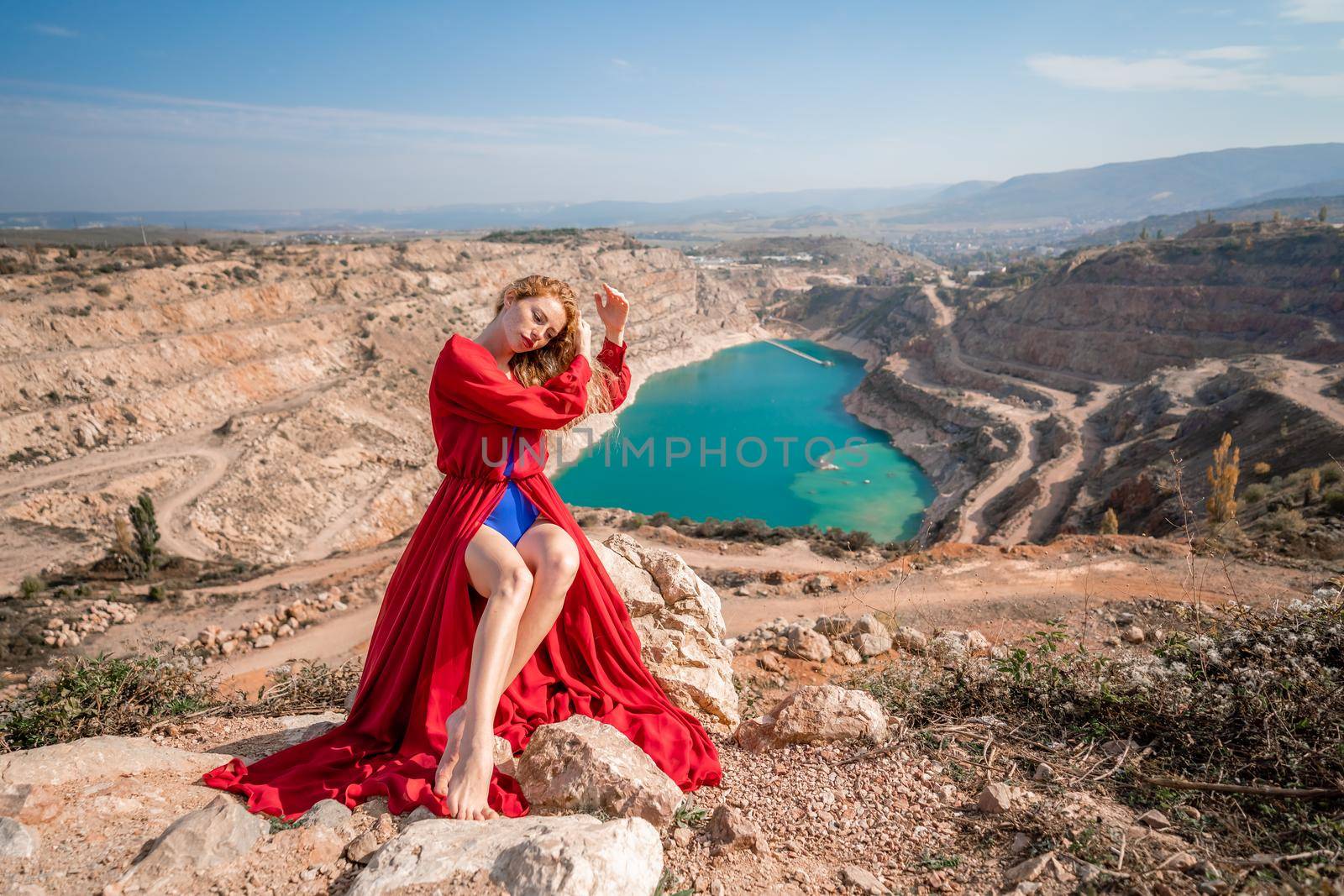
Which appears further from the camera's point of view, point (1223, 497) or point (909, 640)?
point (1223, 497)

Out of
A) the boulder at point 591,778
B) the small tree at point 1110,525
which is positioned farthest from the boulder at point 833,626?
the small tree at point 1110,525

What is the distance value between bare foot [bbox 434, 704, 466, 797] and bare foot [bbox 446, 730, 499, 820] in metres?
A: 0.02

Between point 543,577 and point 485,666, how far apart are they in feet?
1.31

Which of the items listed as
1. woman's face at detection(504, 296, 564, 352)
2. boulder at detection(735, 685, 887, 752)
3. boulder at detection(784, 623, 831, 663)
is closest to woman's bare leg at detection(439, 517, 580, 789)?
woman's face at detection(504, 296, 564, 352)

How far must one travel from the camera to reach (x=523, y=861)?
184 cm

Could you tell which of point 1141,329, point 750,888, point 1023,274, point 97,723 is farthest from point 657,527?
point 1023,274

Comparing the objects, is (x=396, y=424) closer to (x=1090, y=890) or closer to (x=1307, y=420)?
(x=1090, y=890)

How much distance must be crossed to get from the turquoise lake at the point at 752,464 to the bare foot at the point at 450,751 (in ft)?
53.0

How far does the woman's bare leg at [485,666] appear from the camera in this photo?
2.31 metres

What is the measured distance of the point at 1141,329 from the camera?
36.2m

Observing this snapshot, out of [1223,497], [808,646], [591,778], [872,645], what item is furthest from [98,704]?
[1223,497]

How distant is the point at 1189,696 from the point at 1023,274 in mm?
61908

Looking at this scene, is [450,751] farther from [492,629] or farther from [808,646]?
[808,646]

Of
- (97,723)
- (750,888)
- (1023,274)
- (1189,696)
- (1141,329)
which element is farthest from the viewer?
(1023,274)
